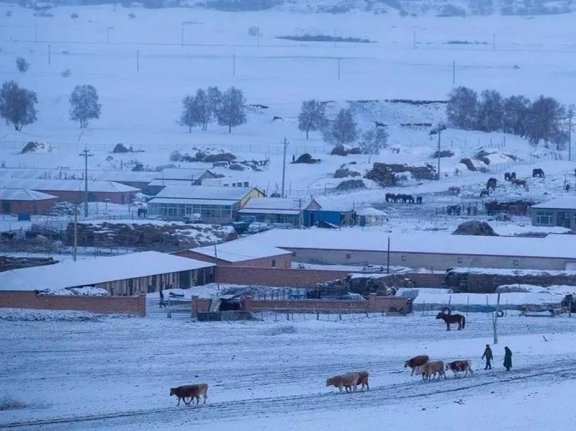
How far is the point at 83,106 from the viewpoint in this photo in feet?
102

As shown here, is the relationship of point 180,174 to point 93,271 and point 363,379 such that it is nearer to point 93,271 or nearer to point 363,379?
point 93,271

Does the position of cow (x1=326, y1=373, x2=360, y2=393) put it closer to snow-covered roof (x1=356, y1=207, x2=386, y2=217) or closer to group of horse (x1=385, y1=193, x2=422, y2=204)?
snow-covered roof (x1=356, y1=207, x2=386, y2=217)

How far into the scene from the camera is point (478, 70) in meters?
44.2

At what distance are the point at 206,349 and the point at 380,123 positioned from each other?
2387cm

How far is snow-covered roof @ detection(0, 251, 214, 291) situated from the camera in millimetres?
10383

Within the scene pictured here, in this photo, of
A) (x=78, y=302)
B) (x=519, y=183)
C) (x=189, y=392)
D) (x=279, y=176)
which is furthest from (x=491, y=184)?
(x=189, y=392)

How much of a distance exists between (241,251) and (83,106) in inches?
732

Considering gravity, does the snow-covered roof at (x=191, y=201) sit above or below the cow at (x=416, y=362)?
above

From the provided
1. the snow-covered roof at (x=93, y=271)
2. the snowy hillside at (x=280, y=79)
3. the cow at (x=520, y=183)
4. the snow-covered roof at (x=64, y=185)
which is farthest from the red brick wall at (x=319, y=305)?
the cow at (x=520, y=183)

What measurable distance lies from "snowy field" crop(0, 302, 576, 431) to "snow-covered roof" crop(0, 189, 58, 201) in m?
8.18

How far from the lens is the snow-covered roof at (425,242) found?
13.1 meters

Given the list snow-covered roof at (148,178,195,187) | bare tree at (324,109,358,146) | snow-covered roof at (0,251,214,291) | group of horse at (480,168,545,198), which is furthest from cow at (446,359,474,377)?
bare tree at (324,109,358,146)

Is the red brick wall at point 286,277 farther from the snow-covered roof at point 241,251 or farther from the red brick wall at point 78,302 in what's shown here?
the red brick wall at point 78,302

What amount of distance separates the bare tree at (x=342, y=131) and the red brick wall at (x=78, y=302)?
18250mm
